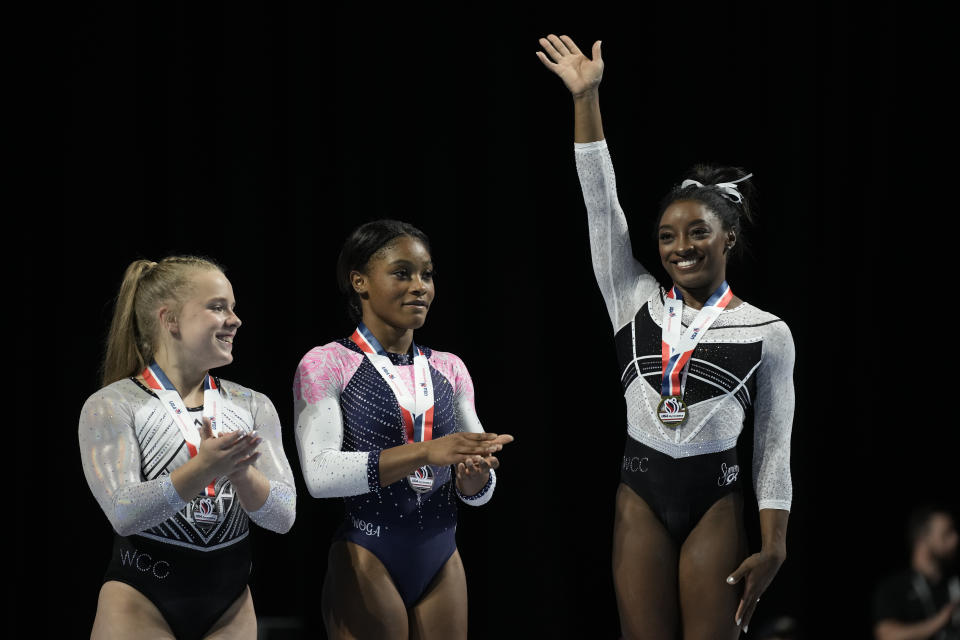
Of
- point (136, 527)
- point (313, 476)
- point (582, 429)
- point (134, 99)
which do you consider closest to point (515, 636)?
point (582, 429)

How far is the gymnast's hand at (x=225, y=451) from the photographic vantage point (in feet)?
7.09

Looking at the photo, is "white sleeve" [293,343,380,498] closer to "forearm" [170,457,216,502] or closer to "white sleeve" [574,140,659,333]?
"forearm" [170,457,216,502]

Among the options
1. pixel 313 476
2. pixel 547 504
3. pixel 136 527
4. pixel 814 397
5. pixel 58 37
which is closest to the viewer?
pixel 136 527

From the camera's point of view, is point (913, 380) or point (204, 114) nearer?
point (204, 114)

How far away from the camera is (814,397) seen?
4293 millimetres

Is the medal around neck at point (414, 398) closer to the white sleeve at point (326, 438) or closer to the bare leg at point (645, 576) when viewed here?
the white sleeve at point (326, 438)

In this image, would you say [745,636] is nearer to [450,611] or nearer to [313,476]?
[450,611]

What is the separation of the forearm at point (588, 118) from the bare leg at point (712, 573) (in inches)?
38.1

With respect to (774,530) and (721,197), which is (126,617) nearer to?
(774,530)

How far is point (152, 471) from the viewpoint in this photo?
7.70 ft

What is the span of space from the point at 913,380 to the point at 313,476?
285 centimetres

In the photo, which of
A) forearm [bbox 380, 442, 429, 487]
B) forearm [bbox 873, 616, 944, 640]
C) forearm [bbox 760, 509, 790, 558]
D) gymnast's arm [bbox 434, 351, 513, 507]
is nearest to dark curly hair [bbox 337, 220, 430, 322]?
gymnast's arm [bbox 434, 351, 513, 507]

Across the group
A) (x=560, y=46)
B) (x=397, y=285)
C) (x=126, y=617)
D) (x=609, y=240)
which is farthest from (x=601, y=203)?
(x=126, y=617)

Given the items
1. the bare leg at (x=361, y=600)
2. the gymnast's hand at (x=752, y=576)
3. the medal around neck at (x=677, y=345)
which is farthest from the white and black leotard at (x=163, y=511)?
the gymnast's hand at (x=752, y=576)
